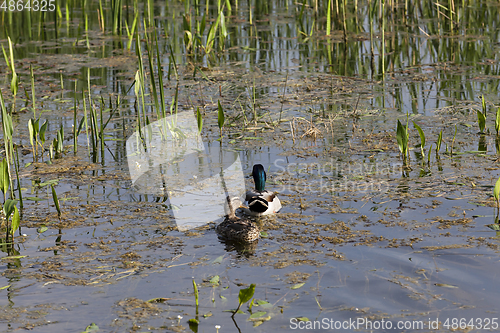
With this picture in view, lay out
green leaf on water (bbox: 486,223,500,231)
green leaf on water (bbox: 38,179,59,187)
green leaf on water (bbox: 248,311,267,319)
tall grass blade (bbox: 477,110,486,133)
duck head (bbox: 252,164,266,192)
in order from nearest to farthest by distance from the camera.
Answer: green leaf on water (bbox: 248,311,267,319) → green leaf on water (bbox: 486,223,500,231) → duck head (bbox: 252,164,266,192) → green leaf on water (bbox: 38,179,59,187) → tall grass blade (bbox: 477,110,486,133)

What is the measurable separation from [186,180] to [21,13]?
9.75m

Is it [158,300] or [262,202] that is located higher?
[262,202]

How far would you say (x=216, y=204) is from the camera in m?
5.18

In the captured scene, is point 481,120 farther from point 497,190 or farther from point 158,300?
point 158,300

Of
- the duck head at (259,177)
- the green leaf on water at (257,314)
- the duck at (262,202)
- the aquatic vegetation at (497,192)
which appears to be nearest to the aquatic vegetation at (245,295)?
the green leaf on water at (257,314)

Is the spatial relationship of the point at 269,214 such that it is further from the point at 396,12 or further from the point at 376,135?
the point at 396,12

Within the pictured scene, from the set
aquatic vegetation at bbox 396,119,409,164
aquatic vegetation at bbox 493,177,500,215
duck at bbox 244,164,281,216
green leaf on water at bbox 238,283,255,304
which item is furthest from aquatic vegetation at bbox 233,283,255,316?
aquatic vegetation at bbox 396,119,409,164

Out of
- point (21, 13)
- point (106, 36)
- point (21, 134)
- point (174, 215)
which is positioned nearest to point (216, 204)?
point (174, 215)

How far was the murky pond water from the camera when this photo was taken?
3.42 m

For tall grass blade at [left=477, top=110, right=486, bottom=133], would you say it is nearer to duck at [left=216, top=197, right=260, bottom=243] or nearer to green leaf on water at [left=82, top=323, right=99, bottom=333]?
duck at [left=216, top=197, right=260, bottom=243]

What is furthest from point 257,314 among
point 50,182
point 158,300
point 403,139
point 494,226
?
point 50,182

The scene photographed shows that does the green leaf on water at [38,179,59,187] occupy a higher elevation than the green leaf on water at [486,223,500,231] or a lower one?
higher

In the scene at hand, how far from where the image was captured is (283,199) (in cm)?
514

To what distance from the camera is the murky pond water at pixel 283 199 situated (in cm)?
342
